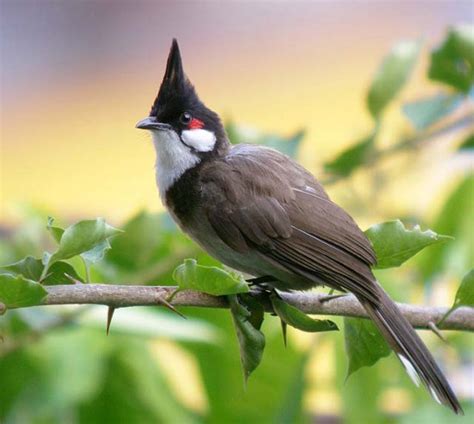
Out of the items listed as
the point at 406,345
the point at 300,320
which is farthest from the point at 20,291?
the point at 406,345

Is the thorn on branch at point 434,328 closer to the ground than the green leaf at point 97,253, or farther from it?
closer to the ground

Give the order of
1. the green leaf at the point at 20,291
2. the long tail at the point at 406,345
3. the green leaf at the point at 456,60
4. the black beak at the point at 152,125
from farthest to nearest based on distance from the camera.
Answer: the black beak at the point at 152,125, the green leaf at the point at 456,60, the long tail at the point at 406,345, the green leaf at the point at 20,291

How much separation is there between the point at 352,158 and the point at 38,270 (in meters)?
0.96

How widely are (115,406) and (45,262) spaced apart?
0.98 meters

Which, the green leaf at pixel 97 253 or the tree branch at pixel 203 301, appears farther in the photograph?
the green leaf at pixel 97 253

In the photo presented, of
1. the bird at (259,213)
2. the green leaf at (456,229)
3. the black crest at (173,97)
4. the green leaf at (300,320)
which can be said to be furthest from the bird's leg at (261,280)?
the green leaf at (456,229)

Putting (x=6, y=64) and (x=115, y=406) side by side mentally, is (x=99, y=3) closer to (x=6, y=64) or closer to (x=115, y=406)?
(x=6, y=64)

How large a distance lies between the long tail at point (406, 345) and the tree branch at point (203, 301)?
0.06 feet

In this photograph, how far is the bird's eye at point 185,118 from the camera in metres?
2.48

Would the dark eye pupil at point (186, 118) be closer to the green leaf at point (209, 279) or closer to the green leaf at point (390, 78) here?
the green leaf at point (390, 78)

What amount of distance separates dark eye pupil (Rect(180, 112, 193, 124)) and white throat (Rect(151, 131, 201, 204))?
0.04m

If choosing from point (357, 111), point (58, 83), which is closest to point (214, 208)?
point (357, 111)

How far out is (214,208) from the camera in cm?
223

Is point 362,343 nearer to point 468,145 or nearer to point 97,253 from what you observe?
point 97,253
